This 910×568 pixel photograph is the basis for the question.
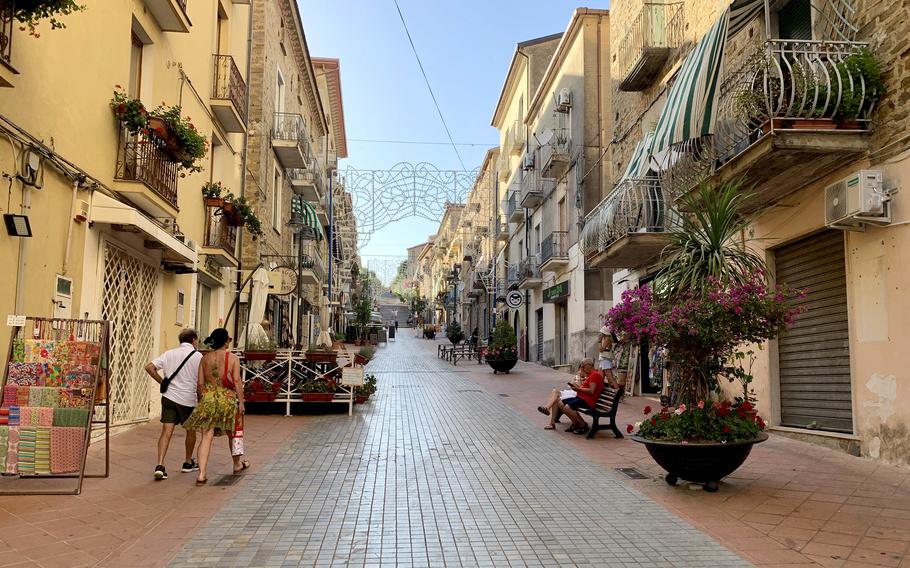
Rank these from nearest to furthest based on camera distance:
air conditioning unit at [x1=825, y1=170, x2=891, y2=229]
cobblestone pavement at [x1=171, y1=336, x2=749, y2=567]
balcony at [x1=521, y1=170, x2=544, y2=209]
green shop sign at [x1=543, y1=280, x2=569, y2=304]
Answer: cobblestone pavement at [x1=171, y1=336, x2=749, y2=567] → air conditioning unit at [x1=825, y1=170, x2=891, y2=229] → green shop sign at [x1=543, y1=280, x2=569, y2=304] → balcony at [x1=521, y1=170, x2=544, y2=209]

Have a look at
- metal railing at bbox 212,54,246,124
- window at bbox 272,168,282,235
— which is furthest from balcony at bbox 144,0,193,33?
window at bbox 272,168,282,235

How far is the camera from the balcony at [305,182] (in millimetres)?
23288

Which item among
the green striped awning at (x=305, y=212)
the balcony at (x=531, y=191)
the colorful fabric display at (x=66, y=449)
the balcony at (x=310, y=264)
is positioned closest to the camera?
the colorful fabric display at (x=66, y=449)

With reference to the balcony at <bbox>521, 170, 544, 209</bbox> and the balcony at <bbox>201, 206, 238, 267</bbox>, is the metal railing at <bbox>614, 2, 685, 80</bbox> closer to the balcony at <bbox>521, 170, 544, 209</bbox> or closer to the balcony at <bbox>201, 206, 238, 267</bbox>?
the balcony at <bbox>201, 206, 238, 267</bbox>

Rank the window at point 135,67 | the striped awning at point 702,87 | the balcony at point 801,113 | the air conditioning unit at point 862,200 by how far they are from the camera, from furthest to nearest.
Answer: the window at point 135,67 < the striped awning at point 702,87 < the balcony at point 801,113 < the air conditioning unit at point 862,200

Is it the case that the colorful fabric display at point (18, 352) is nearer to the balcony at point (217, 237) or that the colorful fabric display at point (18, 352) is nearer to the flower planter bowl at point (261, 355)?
the flower planter bowl at point (261, 355)

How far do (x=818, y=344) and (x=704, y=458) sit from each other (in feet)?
12.8

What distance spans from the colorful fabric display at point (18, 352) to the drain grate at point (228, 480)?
2046 mm

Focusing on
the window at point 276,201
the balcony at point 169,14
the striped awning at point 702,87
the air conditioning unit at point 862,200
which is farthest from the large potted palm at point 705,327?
the window at point 276,201

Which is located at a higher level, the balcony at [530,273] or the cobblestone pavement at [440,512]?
the balcony at [530,273]

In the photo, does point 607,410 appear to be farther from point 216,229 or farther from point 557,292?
point 557,292

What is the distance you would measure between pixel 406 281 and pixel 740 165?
109 meters

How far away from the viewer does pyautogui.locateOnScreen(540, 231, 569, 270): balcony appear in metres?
24.0

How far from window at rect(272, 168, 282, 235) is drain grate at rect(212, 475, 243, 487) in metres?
13.8
